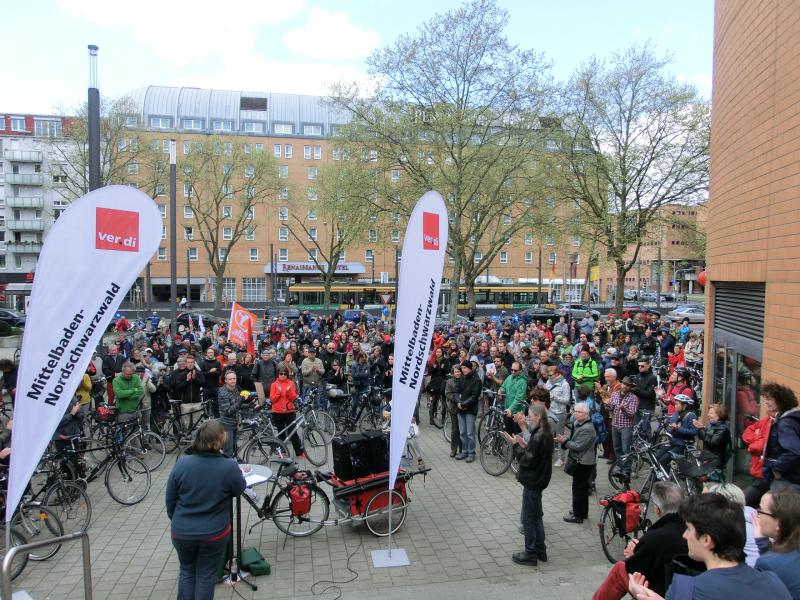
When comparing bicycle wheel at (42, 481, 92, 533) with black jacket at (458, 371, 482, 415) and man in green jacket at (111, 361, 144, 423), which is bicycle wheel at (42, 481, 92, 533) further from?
black jacket at (458, 371, 482, 415)

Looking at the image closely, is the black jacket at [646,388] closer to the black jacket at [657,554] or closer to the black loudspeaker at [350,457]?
the black loudspeaker at [350,457]

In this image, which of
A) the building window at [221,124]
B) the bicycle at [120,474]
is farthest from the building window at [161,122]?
the bicycle at [120,474]

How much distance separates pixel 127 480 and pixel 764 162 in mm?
9157

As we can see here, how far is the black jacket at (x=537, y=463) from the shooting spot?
5.89m

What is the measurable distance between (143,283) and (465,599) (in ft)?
214

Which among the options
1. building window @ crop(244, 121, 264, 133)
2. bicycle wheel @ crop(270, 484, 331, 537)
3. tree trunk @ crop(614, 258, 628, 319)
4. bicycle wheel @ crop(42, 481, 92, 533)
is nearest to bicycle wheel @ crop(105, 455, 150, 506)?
bicycle wheel @ crop(42, 481, 92, 533)

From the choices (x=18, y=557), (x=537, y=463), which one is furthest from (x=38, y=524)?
(x=537, y=463)

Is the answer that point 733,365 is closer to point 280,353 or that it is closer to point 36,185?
point 280,353

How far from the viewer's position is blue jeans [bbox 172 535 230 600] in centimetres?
430

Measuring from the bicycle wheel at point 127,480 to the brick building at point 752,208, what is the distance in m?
8.08

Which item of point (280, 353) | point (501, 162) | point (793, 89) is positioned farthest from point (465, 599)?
point (501, 162)

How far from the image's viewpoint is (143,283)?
6366cm

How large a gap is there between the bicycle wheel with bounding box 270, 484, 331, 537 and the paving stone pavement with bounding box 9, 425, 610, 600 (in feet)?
0.35

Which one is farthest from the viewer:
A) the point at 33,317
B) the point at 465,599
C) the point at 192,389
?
the point at 192,389
